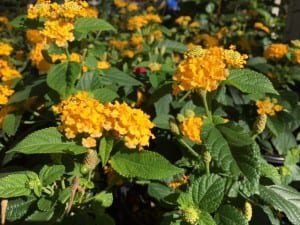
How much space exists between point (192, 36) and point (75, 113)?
7.35 feet

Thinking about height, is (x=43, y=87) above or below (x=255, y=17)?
above

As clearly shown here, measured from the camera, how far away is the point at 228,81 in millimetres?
1121

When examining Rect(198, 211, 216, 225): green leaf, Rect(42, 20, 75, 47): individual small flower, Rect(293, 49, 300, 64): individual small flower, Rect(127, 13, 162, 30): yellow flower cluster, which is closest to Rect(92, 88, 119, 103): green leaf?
Rect(42, 20, 75, 47): individual small flower

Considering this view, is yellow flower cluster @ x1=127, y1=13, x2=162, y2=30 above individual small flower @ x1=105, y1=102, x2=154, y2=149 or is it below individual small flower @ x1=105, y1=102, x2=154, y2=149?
below

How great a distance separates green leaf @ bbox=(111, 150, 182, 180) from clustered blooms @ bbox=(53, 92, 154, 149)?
0.03 meters

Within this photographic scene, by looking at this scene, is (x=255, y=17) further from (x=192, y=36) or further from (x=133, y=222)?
(x=133, y=222)

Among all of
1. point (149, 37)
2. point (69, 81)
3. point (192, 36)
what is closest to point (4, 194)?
point (69, 81)

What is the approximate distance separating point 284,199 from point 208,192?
239mm

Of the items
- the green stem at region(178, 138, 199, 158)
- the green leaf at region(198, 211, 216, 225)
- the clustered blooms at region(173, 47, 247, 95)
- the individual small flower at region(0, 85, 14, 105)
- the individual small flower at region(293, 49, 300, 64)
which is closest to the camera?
the green leaf at region(198, 211, 216, 225)

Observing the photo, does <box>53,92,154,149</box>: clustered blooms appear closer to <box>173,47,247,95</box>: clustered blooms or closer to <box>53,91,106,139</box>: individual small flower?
<box>53,91,106,139</box>: individual small flower

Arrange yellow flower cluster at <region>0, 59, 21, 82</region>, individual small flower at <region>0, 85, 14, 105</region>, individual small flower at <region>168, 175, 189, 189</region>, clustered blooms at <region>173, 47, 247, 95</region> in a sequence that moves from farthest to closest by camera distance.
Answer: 1. yellow flower cluster at <region>0, 59, 21, 82</region>
2. individual small flower at <region>0, 85, 14, 105</region>
3. individual small flower at <region>168, 175, 189, 189</region>
4. clustered blooms at <region>173, 47, 247, 95</region>

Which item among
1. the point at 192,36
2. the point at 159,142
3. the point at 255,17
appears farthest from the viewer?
the point at 255,17

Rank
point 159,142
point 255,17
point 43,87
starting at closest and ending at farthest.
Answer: point 43,87
point 159,142
point 255,17

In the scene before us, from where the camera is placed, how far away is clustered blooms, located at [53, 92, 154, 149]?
3.24 feet
